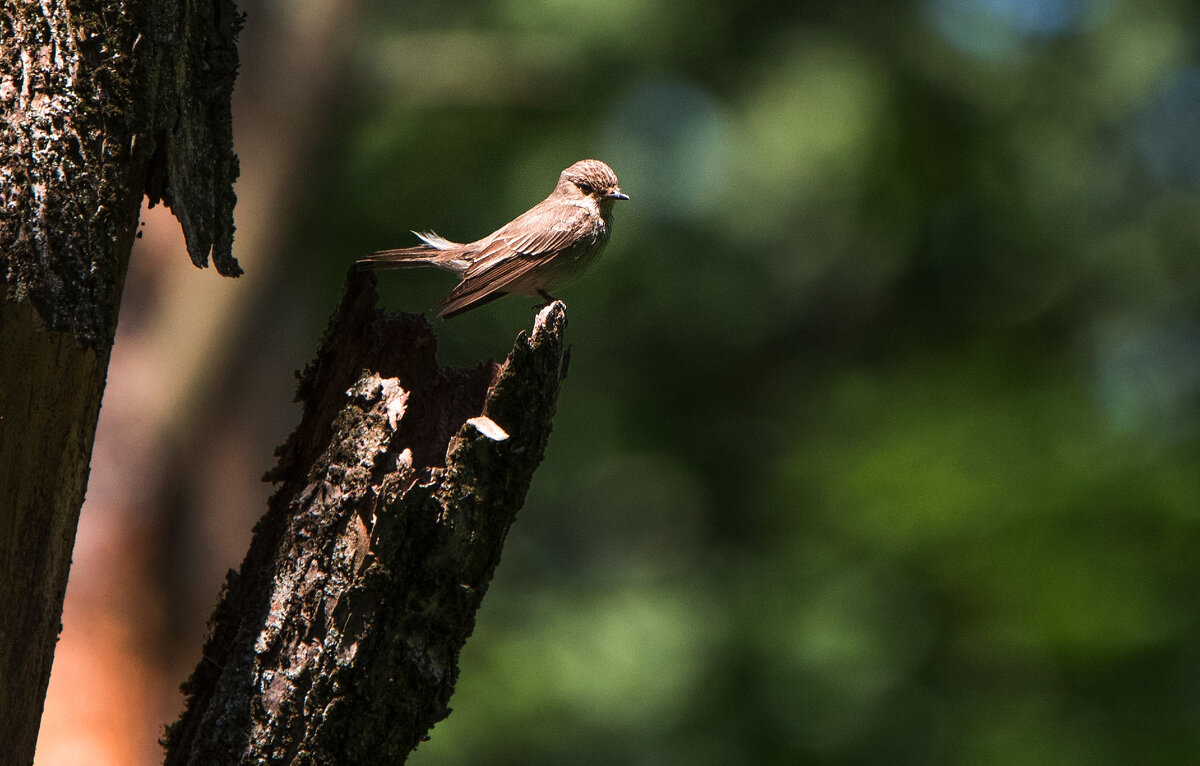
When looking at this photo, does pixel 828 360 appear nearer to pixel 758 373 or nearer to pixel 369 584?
pixel 758 373

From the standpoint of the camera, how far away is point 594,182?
5.84 meters

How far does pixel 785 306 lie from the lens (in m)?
11.7

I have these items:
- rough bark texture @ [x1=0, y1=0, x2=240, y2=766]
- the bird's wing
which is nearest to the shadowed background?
the bird's wing

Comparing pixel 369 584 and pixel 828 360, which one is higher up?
pixel 828 360

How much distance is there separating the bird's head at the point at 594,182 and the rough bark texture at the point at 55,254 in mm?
3580

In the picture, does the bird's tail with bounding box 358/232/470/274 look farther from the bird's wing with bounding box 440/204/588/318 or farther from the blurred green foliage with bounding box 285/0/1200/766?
the blurred green foliage with bounding box 285/0/1200/766

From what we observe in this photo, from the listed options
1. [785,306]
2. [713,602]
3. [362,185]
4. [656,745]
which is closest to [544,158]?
[362,185]

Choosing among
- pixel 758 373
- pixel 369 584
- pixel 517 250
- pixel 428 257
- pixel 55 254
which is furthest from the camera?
pixel 758 373

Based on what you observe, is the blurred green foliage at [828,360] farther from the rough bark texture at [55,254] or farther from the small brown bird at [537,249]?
the rough bark texture at [55,254]

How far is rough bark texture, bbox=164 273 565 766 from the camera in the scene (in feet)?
7.54

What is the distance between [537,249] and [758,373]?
680 cm

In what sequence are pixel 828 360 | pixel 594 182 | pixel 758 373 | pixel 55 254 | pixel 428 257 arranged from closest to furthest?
pixel 55 254 → pixel 428 257 → pixel 594 182 → pixel 828 360 → pixel 758 373

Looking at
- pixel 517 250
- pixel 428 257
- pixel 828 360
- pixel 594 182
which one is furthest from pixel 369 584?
pixel 828 360

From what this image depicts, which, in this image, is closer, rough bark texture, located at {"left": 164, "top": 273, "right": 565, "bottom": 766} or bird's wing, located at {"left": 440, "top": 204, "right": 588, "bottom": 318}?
rough bark texture, located at {"left": 164, "top": 273, "right": 565, "bottom": 766}
